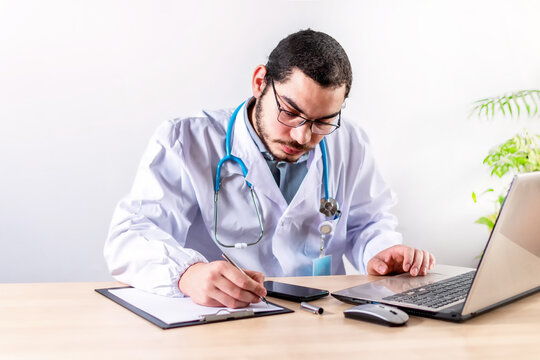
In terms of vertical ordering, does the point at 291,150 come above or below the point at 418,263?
above

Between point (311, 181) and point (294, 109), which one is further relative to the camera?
point (311, 181)

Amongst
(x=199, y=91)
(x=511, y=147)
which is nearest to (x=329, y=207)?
(x=199, y=91)

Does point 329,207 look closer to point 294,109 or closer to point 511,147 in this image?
point 294,109

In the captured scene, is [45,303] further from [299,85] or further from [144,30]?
[144,30]

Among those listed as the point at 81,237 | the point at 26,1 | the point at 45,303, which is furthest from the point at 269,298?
the point at 26,1

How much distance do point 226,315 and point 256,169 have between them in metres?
0.69

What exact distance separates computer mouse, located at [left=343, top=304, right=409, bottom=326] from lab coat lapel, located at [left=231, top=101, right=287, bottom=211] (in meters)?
0.66

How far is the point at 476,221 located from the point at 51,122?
2.24 meters

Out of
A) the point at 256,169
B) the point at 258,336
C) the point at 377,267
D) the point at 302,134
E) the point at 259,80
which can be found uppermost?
the point at 259,80

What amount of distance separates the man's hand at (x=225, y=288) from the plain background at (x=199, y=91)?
1.56 m

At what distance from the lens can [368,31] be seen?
283cm

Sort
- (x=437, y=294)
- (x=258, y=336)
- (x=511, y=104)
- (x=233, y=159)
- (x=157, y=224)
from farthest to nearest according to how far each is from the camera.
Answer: (x=511, y=104)
(x=233, y=159)
(x=157, y=224)
(x=437, y=294)
(x=258, y=336)

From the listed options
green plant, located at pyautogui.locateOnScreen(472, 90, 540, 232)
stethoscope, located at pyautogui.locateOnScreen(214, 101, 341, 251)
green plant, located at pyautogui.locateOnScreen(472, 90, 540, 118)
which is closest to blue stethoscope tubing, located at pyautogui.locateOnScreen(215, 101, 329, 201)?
stethoscope, located at pyautogui.locateOnScreen(214, 101, 341, 251)

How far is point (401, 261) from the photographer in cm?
146
